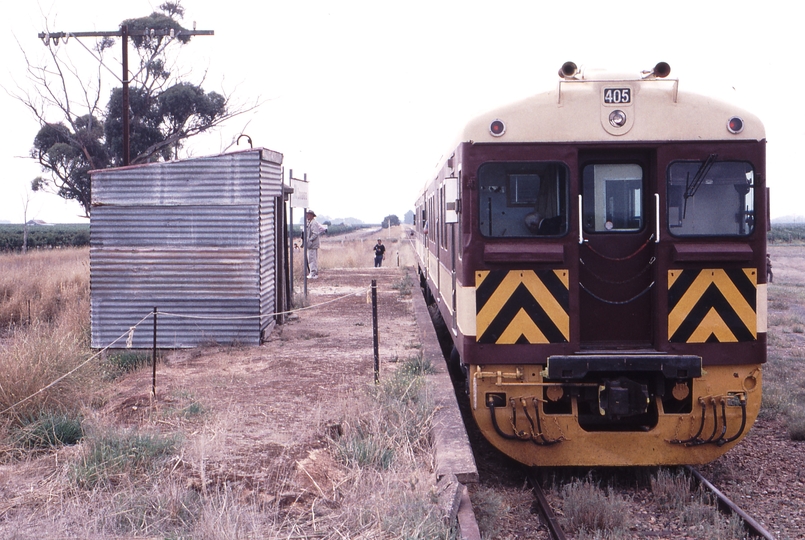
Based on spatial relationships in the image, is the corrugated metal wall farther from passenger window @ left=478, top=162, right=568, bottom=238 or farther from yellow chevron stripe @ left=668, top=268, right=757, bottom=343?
yellow chevron stripe @ left=668, top=268, right=757, bottom=343

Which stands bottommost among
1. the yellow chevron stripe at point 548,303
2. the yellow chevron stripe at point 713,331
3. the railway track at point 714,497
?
the railway track at point 714,497

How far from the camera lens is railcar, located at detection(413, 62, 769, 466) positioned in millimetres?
6293

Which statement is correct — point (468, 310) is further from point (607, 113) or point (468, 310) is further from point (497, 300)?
point (607, 113)

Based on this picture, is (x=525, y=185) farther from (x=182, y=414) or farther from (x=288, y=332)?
(x=288, y=332)

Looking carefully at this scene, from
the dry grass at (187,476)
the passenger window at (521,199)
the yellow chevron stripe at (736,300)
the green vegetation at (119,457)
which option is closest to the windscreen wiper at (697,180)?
the yellow chevron stripe at (736,300)

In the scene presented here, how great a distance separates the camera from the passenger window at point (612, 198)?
6590 mm

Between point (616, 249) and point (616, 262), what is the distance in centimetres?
11

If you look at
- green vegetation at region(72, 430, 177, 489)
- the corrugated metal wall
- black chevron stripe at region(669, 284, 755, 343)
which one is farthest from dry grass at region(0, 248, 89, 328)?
black chevron stripe at region(669, 284, 755, 343)

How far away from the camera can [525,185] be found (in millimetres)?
6523

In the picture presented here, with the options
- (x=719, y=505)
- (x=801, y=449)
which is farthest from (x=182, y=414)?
(x=801, y=449)

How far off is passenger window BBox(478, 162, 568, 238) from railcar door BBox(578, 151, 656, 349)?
0.82ft

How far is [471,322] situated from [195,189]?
264 inches

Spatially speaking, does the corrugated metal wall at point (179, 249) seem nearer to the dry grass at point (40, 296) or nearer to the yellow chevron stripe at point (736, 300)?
the dry grass at point (40, 296)

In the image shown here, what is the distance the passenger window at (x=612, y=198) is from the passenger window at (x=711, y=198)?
30cm
